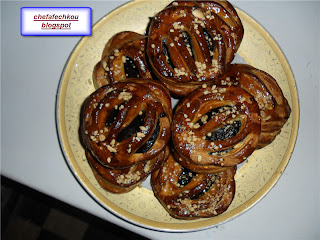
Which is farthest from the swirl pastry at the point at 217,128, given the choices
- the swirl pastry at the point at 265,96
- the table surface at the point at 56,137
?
the table surface at the point at 56,137

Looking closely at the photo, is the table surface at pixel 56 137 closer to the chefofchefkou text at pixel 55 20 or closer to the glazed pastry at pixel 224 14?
the chefofchefkou text at pixel 55 20

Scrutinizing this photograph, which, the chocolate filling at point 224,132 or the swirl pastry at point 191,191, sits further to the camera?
the swirl pastry at point 191,191

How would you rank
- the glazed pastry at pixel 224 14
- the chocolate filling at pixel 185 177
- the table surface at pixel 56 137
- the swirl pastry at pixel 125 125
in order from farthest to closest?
1. the table surface at pixel 56 137
2. the chocolate filling at pixel 185 177
3. the glazed pastry at pixel 224 14
4. the swirl pastry at pixel 125 125

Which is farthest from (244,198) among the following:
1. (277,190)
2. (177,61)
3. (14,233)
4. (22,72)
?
(14,233)

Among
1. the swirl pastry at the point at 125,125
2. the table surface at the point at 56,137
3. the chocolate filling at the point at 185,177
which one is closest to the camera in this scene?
the swirl pastry at the point at 125,125

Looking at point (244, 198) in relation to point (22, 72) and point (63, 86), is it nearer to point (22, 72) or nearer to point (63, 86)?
point (63, 86)

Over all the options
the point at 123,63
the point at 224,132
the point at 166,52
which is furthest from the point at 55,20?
the point at 224,132

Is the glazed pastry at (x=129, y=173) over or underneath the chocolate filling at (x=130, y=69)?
underneath

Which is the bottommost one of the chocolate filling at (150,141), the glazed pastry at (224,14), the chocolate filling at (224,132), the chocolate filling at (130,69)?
the chocolate filling at (150,141)
